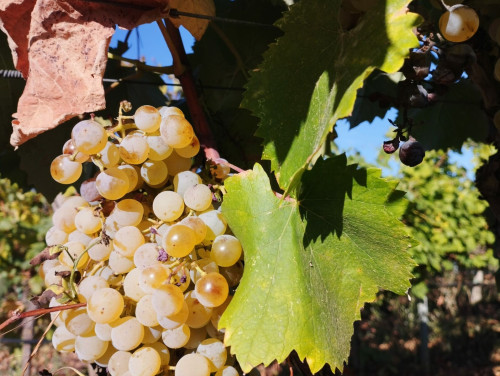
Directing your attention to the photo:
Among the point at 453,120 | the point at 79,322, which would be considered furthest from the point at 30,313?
the point at 453,120

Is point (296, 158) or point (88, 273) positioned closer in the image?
point (296, 158)

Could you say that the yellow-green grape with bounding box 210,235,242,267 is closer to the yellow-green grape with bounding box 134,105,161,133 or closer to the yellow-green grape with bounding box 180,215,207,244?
the yellow-green grape with bounding box 180,215,207,244

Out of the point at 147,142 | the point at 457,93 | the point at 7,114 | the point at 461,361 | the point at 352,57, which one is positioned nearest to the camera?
the point at 352,57

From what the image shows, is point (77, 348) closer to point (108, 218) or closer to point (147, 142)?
point (108, 218)

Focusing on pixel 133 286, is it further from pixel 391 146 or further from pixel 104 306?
pixel 391 146

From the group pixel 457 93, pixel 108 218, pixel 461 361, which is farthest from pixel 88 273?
pixel 461 361

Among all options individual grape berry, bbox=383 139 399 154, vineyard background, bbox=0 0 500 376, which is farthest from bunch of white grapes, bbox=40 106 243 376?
individual grape berry, bbox=383 139 399 154

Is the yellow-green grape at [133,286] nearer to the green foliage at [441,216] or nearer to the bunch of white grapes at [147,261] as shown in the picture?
the bunch of white grapes at [147,261]
